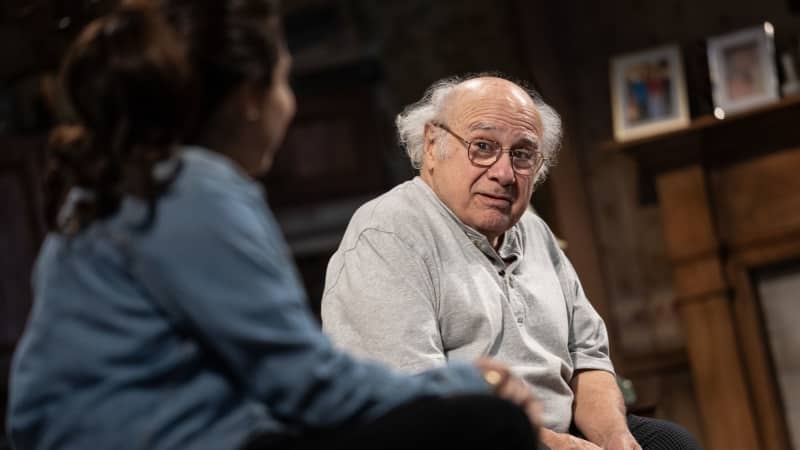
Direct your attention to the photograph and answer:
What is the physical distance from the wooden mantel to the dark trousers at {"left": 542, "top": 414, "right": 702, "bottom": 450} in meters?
1.94

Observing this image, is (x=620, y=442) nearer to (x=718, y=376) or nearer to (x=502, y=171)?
(x=502, y=171)

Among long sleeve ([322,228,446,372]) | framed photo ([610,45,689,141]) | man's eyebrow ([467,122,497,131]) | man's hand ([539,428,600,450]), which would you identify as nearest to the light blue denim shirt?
long sleeve ([322,228,446,372])

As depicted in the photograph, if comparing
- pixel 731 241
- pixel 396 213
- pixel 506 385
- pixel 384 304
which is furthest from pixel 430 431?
pixel 731 241

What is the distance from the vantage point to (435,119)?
2557mm

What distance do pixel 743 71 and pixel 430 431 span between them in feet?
11.2

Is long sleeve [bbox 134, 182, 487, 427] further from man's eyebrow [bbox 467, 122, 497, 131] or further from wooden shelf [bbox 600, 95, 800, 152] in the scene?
wooden shelf [bbox 600, 95, 800, 152]

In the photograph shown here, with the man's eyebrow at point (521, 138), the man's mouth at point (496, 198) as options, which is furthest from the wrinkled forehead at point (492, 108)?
the man's mouth at point (496, 198)

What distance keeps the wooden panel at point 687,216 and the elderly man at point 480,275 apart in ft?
A: 6.15

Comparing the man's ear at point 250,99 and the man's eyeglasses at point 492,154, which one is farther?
the man's eyeglasses at point 492,154

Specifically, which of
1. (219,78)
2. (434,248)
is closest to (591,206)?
(434,248)

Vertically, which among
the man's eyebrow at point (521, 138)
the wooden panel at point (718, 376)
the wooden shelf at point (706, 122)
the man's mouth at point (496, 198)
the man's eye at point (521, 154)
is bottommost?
the wooden panel at point (718, 376)

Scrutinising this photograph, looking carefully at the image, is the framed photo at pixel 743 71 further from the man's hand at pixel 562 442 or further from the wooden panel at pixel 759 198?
the man's hand at pixel 562 442

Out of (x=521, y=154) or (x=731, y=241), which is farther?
(x=731, y=241)

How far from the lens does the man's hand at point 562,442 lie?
7.25 feet
